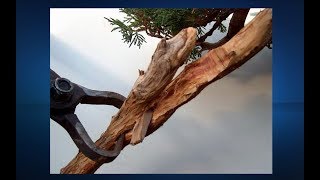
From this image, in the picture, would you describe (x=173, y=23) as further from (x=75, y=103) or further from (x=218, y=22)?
(x=75, y=103)

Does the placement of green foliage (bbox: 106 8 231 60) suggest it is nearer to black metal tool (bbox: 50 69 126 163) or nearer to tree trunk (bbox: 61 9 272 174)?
tree trunk (bbox: 61 9 272 174)

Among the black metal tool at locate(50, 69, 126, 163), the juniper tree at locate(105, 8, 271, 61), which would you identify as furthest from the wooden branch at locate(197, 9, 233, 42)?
the black metal tool at locate(50, 69, 126, 163)

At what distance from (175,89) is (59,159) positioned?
0.61 m

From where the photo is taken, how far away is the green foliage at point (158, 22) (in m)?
3.84

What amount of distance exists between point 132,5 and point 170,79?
38 centimetres

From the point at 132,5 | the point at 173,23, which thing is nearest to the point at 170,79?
the point at 173,23

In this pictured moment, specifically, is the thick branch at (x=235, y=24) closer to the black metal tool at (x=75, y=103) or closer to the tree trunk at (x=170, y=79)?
the tree trunk at (x=170, y=79)
